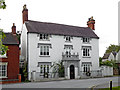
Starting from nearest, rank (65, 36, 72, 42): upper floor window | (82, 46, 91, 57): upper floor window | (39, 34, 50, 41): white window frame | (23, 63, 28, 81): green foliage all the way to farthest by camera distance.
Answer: (23, 63, 28, 81): green foliage → (39, 34, 50, 41): white window frame → (65, 36, 72, 42): upper floor window → (82, 46, 91, 57): upper floor window

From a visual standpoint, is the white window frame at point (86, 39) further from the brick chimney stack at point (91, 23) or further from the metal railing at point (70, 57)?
the brick chimney stack at point (91, 23)

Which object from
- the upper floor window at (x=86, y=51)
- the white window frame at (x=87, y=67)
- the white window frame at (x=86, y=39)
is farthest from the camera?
the white window frame at (x=86, y=39)

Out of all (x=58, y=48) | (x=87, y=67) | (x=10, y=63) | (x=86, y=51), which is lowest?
(x=87, y=67)

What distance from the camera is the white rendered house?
30688mm

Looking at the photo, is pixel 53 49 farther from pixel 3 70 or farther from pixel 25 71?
pixel 3 70

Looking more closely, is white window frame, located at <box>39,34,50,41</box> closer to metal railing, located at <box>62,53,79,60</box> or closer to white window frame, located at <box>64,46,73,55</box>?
white window frame, located at <box>64,46,73,55</box>

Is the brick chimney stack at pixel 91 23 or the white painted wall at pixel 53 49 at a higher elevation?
→ the brick chimney stack at pixel 91 23

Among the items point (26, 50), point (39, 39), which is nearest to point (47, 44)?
point (39, 39)

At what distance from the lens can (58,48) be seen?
33.3m

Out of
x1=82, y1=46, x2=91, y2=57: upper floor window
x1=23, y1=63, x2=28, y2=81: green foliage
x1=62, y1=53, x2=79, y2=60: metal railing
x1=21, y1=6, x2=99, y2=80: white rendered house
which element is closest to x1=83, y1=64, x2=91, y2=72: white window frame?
x1=21, y1=6, x2=99, y2=80: white rendered house

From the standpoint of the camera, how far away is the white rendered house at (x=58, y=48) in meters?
30.7

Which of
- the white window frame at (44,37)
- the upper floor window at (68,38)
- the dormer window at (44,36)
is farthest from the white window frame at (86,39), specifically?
the dormer window at (44,36)

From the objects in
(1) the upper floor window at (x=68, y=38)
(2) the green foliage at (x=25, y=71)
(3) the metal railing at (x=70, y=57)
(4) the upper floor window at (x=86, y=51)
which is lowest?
(2) the green foliage at (x=25, y=71)

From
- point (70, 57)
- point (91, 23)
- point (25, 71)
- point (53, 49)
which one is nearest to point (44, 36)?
point (53, 49)
